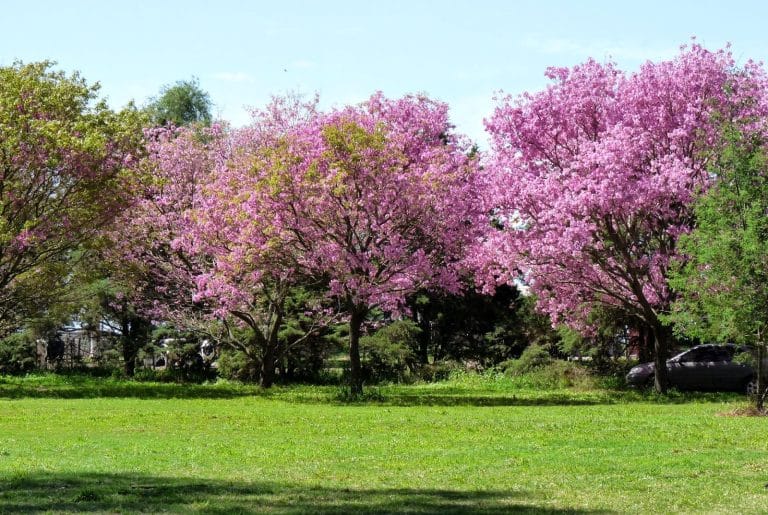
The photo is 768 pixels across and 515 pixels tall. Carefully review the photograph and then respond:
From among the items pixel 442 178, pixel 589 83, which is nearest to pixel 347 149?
pixel 442 178

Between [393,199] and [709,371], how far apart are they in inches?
464

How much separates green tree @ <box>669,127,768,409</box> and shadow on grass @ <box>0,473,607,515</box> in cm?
1166

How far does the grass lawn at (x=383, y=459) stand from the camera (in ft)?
31.0

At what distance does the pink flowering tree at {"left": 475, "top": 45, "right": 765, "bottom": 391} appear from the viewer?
2606 cm

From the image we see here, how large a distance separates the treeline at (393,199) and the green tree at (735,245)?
102mm

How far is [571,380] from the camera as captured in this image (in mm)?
34469

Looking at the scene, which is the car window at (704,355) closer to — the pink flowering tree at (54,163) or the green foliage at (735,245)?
the green foliage at (735,245)

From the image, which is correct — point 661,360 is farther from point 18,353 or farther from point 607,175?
point 18,353

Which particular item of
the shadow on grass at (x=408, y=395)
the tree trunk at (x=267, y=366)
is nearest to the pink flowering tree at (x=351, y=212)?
the shadow on grass at (x=408, y=395)

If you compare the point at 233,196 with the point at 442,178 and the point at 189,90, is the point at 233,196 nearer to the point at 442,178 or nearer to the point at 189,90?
the point at 442,178

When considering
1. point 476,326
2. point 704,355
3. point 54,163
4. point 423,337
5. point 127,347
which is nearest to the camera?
point 54,163

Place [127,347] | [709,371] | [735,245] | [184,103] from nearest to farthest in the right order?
[735,245] < [709,371] < [127,347] < [184,103]

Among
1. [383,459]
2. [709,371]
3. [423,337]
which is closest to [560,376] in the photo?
[709,371]

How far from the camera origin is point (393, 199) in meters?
26.5
